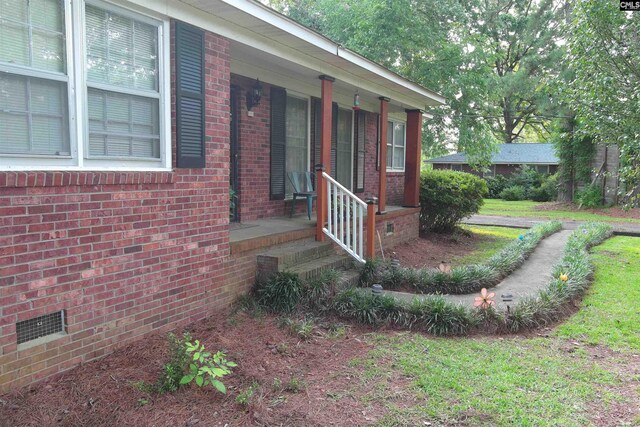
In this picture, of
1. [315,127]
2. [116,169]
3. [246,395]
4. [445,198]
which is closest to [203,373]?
[246,395]

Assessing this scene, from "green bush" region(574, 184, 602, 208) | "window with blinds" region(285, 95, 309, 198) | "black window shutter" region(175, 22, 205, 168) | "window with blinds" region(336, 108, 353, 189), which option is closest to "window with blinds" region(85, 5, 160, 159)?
"black window shutter" region(175, 22, 205, 168)

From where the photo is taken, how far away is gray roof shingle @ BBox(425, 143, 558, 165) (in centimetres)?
3356

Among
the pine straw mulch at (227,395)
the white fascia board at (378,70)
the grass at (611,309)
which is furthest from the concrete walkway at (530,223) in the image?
the pine straw mulch at (227,395)

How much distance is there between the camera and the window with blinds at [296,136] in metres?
8.38

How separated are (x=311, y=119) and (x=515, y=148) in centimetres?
3091

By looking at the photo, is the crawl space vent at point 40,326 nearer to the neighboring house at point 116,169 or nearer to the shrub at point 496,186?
the neighboring house at point 116,169

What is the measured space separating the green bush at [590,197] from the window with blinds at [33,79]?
21.8 m

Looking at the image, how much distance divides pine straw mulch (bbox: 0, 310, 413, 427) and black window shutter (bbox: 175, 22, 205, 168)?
5.53 feet

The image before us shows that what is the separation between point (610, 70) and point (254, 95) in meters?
5.22

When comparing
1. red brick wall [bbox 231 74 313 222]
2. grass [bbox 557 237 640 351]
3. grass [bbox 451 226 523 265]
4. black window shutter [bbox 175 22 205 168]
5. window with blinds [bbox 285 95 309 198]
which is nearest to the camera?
black window shutter [bbox 175 22 205 168]

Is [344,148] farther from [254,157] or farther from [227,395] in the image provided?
[227,395]

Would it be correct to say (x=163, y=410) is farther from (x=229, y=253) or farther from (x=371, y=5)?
(x=371, y=5)

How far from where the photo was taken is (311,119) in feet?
29.2

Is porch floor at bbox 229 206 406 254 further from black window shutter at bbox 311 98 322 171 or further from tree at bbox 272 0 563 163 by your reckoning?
tree at bbox 272 0 563 163
